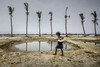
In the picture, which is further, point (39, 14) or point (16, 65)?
point (39, 14)

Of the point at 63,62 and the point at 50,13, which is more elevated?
the point at 50,13

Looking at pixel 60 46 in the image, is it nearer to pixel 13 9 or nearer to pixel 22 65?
pixel 22 65

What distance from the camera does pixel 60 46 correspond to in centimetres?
1389

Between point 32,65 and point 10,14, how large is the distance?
60984 mm

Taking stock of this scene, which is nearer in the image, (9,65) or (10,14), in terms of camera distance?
(9,65)

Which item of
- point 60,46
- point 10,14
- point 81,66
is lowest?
point 81,66

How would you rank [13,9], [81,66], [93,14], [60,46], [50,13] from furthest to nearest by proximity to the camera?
[50,13]
[93,14]
[13,9]
[60,46]
[81,66]

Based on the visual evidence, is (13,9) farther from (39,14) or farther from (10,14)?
(39,14)

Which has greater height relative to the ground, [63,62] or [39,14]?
[39,14]

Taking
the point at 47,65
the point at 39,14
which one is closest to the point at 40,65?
the point at 47,65

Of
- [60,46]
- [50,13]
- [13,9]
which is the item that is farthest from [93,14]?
[60,46]

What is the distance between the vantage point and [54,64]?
10.8 meters

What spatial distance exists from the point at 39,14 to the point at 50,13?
24.2 feet

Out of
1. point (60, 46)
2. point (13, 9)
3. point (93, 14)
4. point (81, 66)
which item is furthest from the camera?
point (93, 14)
